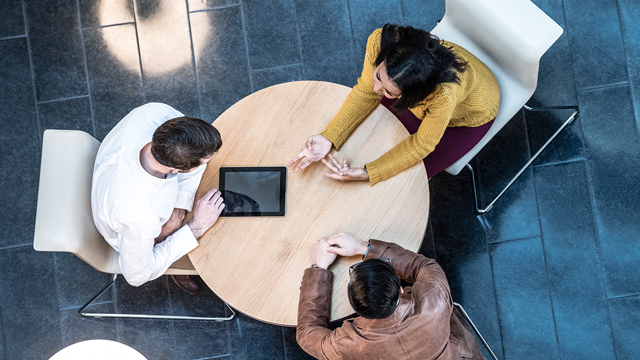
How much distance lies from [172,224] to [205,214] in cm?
15

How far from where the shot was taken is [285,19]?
244 centimetres

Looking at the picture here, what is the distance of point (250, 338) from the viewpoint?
226 cm

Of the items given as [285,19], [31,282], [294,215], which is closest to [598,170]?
[294,215]

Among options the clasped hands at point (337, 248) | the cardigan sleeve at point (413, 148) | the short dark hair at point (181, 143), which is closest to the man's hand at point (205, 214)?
the short dark hair at point (181, 143)

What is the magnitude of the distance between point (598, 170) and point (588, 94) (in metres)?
0.44

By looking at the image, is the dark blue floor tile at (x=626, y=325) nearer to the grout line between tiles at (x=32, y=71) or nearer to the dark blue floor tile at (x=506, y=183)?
the dark blue floor tile at (x=506, y=183)

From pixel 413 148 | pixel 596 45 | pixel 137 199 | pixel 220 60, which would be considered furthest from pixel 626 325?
pixel 220 60

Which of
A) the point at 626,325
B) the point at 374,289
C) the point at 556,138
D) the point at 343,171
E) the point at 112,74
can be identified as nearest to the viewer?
the point at 374,289

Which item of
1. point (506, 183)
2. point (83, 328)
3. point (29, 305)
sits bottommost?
point (83, 328)

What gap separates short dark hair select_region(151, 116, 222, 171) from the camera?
1.37 metres

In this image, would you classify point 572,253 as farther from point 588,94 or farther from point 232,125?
point 232,125

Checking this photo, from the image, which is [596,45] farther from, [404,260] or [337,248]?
[337,248]

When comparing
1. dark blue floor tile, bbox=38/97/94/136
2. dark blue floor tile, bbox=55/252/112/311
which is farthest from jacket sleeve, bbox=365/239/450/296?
dark blue floor tile, bbox=38/97/94/136

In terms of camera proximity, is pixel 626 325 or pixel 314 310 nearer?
pixel 314 310
